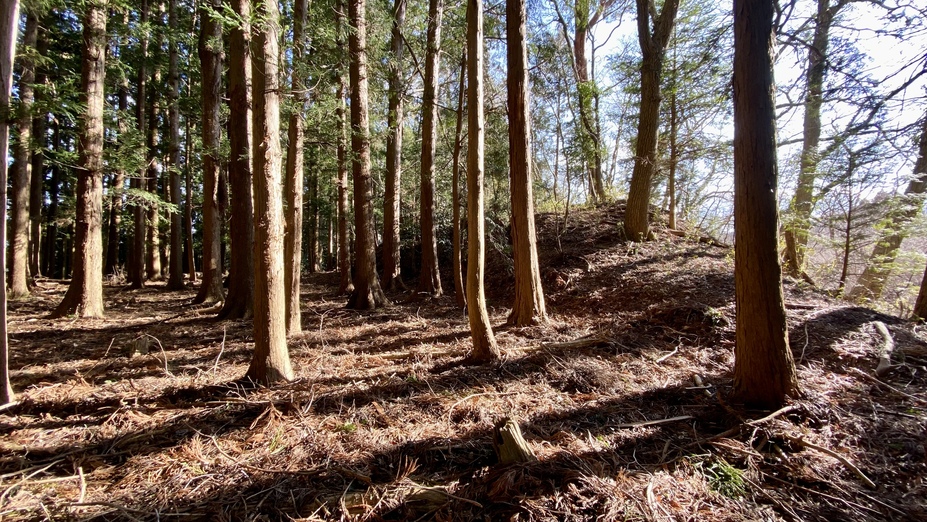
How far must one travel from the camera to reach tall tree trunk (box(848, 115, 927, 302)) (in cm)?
649

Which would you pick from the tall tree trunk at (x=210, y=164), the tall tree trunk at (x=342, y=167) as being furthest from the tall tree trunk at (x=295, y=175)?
the tall tree trunk at (x=210, y=164)

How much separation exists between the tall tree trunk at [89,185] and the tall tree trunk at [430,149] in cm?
648

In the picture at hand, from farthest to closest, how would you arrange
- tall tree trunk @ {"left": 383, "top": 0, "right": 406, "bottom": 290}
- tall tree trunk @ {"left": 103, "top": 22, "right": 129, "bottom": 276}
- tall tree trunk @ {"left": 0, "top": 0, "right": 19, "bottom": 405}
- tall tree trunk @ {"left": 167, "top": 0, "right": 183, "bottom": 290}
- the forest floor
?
1. tall tree trunk @ {"left": 167, "top": 0, "right": 183, "bottom": 290}
2. tall tree trunk @ {"left": 103, "top": 22, "right": 129, "bottom": 276}
3. tall tree trunk @ {"left": 383, "top": 0, "right": 406, "bottom": 290}
4. tall tree trunk @ {"left": 0, "top": 0, "right": 19, "bottom": 405}
5. the forest floor

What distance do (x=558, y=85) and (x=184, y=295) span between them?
12.7 m

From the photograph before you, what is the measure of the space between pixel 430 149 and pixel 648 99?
17.2ft

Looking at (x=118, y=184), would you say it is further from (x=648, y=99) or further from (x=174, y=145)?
(x=648, y=99)

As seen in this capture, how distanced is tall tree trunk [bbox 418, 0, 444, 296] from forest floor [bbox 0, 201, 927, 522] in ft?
11.5

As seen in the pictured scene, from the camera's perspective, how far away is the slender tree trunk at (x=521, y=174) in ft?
18.3

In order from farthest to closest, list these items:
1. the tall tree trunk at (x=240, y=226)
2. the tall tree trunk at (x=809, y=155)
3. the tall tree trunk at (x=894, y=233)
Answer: the tall tree trunk at (x=240, y=226), the tall tree trunk at (x=894, y=233), the tall tree trunk at (x=809, y=155)

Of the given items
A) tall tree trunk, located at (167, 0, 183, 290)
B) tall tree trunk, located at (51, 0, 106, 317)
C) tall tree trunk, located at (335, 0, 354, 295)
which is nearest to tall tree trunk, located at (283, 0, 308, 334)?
tall tree trunk, located at (335, 0, 354, 295)

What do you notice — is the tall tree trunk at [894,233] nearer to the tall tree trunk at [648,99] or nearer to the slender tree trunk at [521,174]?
the tall tree trunk at [648,99]

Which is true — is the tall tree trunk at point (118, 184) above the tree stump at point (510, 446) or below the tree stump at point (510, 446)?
above

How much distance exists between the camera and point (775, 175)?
10.9 feet

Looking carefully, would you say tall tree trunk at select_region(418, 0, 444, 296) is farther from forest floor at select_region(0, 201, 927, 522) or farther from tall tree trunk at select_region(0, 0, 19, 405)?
tall tree trunk at select_region(0, 0, 19, 405)
